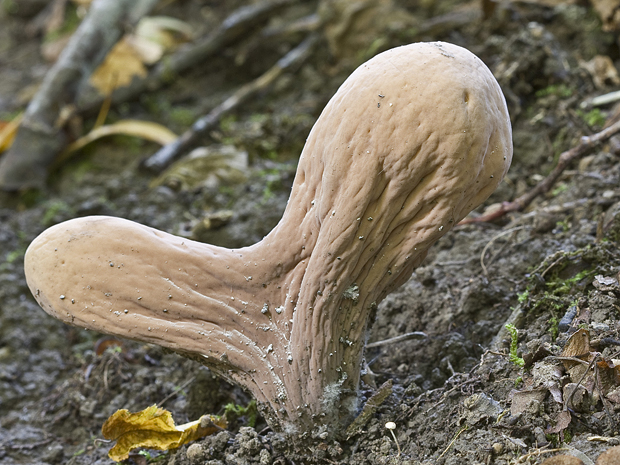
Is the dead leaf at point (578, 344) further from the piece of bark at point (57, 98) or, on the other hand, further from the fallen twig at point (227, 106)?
the piece of bark at point (57, 98)

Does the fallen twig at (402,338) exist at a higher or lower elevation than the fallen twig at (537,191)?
lower

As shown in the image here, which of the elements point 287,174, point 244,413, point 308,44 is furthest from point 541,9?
point 244,413

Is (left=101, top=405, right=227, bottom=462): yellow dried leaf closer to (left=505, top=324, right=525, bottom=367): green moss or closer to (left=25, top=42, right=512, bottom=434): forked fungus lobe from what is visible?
(left=25, top=42, right=512, bottom=434): forked fungus lobe

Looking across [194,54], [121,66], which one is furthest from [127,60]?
[194,54]

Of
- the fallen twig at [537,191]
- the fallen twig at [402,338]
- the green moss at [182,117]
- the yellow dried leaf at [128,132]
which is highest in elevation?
the fallen twig at [537,191]

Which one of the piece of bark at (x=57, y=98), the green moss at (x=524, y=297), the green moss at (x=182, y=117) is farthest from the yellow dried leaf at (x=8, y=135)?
the green moss at (x=524, y=297)

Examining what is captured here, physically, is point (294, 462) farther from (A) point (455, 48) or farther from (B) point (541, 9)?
(B) point (541, 9)

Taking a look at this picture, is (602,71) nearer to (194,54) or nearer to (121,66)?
(194,54)
